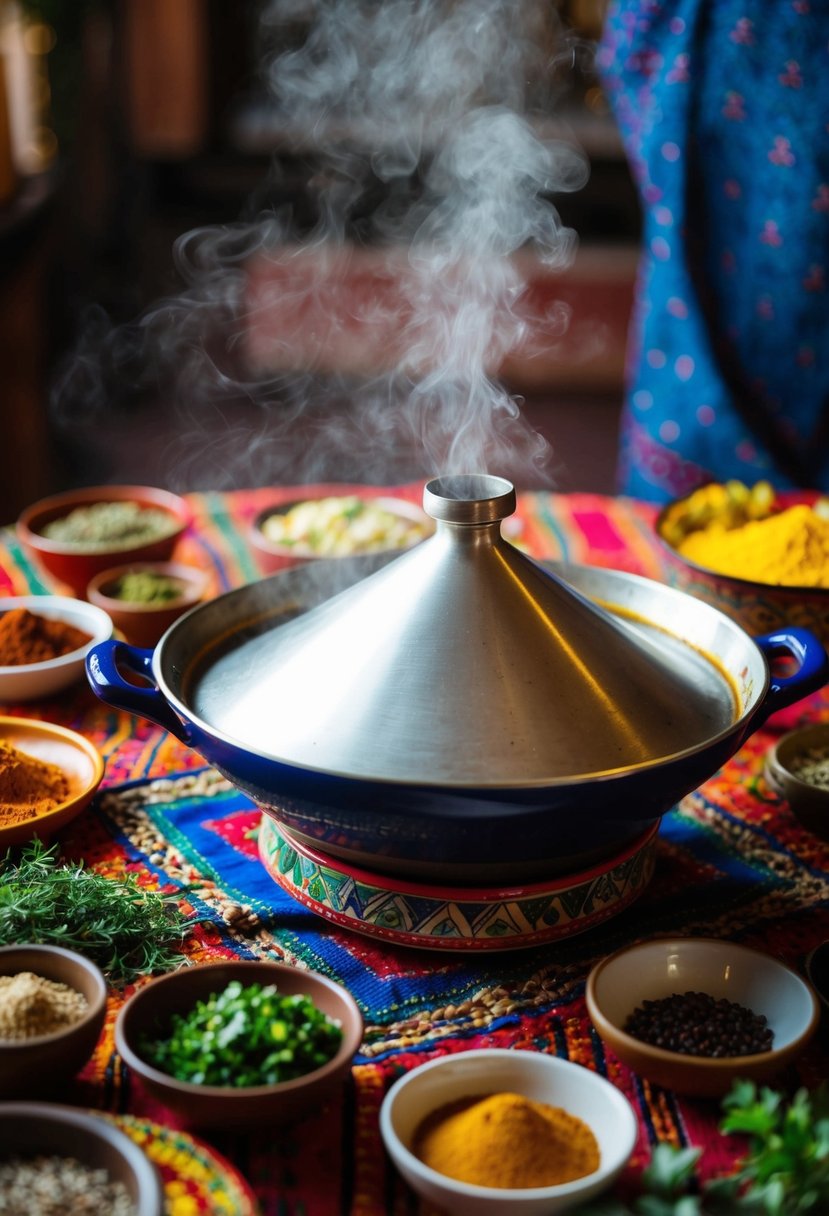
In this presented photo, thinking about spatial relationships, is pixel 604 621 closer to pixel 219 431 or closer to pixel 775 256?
pixel 775 256

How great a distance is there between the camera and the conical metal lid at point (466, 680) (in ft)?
4.09

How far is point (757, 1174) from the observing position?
97 centimetres

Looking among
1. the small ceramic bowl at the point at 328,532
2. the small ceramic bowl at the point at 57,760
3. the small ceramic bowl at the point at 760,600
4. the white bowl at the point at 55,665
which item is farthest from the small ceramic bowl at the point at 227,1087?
the small ceramic bowl at the point at 328,532

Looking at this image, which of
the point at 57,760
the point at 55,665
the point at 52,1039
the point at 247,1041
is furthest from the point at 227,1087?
the point at 55,665

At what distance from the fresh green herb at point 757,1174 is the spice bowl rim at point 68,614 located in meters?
1.18

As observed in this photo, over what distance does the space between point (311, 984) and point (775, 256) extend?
2339 millimetres

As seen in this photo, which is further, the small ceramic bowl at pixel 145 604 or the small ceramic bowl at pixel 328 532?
the small ceramic bowl at pixel 328 532

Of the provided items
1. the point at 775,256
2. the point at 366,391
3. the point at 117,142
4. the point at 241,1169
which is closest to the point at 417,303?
the point at 366,391

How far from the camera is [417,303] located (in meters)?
6.82

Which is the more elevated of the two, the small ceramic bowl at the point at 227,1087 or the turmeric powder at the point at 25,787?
the small ceramic bowl at the point at 227,1087

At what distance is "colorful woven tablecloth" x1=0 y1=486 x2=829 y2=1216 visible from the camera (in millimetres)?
1063

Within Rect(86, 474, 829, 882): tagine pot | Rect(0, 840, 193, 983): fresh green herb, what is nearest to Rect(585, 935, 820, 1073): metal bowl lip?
Rect(86, 474, 829, 882): tagine pot

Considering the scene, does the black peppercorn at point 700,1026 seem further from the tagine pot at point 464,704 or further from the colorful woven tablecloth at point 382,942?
the tagine pot at point 464,704

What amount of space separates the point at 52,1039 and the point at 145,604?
1.09 meters
